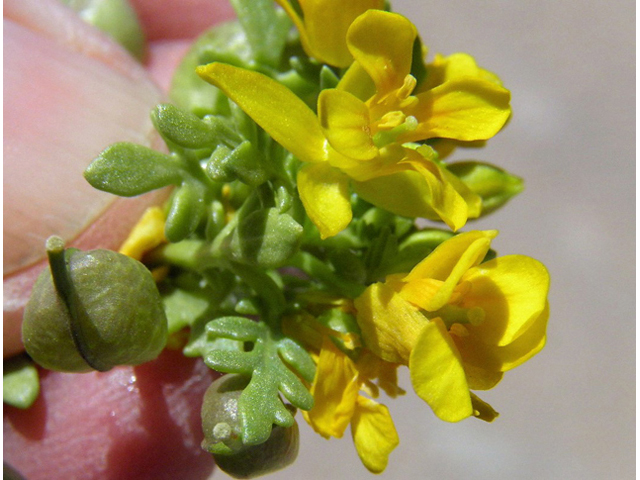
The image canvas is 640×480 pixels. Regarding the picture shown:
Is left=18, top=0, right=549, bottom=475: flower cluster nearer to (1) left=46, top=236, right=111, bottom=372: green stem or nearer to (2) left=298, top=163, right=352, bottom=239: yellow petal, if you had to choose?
(2) left=298, top=163, right=352, bottom=239: yellow petal

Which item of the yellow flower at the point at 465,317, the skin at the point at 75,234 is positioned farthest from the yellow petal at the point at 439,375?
the skin at the point at 75,234

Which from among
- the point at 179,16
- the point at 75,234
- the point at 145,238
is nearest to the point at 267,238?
the point at 145,238

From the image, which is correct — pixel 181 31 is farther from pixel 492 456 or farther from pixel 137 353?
pixel 492 456

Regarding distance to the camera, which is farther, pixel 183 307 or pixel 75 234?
pixel 75 234

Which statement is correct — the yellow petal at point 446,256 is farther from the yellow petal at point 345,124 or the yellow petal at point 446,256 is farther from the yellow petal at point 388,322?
the yellow petal at point 345,124

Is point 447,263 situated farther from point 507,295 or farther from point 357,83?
point 357,83

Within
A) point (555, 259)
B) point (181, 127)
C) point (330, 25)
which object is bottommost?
point (555, 259)
